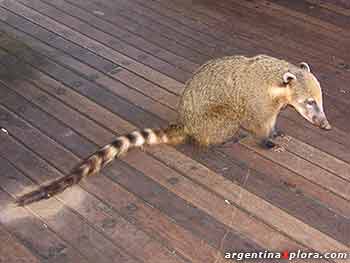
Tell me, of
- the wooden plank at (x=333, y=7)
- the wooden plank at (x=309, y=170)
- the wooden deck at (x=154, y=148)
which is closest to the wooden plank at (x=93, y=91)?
the wooden deck at (x=154, y=148)

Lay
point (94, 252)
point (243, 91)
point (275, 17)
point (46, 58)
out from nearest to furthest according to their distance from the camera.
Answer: point (94, 252), point (243, 91), point (46, 58), point (275, 17)

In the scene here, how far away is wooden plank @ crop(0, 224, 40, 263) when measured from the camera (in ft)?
8.55

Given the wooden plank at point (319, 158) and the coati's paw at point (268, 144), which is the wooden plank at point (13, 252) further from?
the wooden plank at point (319, 158)

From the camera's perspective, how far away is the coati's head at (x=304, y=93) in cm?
293

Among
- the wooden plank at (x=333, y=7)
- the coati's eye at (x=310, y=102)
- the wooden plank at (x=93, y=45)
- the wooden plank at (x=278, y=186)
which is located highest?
the wooden plank at (x=333, y=7)

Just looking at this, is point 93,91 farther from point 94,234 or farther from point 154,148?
point 94,234

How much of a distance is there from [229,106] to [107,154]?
2.56 ft

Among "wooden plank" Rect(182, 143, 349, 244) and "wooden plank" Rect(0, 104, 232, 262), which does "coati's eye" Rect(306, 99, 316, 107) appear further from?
"wooden plank" Rect(0, 104, 232, 262)

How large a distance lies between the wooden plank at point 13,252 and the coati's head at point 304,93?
163 centimetres

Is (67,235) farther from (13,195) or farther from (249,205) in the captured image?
(249,205)

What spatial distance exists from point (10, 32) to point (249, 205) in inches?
109

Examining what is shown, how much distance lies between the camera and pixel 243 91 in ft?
10.1

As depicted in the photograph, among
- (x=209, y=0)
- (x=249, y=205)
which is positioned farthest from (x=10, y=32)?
(x=249, y=205)

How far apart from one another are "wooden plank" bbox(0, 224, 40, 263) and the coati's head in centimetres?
163
